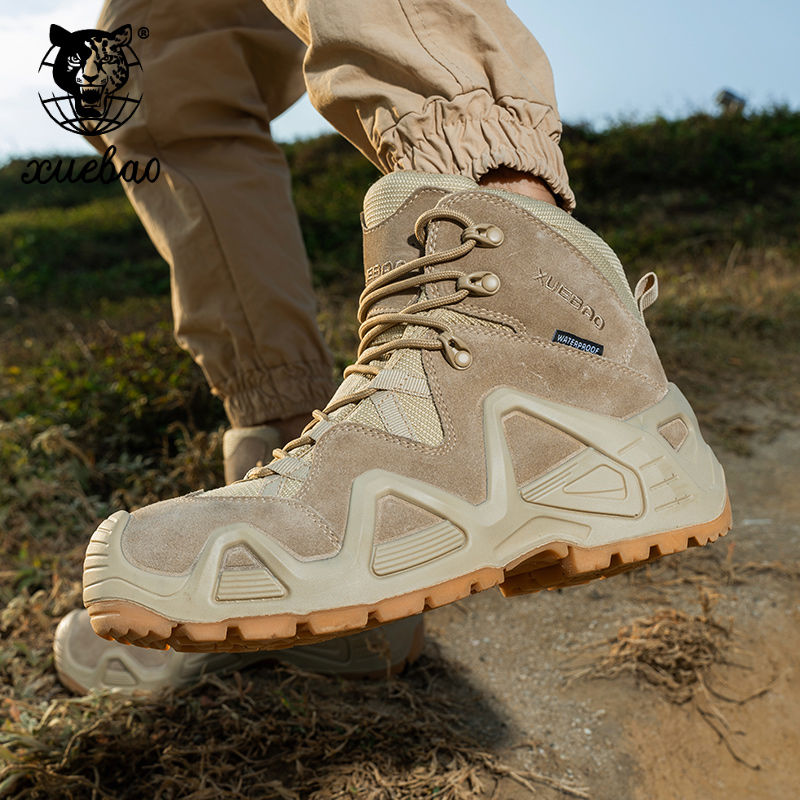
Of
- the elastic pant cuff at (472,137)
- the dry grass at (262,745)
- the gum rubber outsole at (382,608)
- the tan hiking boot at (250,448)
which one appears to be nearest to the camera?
the gum rubber outsole at (382,608)

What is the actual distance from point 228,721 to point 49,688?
0.59 metres

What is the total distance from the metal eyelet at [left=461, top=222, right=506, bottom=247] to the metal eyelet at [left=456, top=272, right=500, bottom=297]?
0.05 meters

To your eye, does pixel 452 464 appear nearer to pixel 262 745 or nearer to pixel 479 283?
pixel 479 283

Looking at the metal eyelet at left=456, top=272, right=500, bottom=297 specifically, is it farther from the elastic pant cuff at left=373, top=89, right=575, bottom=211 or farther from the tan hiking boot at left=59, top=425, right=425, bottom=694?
the tan hiking boot at left=59, top=425, right=425, bottom=694

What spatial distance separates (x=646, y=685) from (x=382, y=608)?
1.06 meters

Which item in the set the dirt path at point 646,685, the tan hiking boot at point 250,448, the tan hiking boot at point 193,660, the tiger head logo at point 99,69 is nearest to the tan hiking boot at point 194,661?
the tan hiking boot at point 193,660

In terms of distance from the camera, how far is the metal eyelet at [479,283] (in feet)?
3.98

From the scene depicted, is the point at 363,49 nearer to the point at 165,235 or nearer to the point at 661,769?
the point at 165,235

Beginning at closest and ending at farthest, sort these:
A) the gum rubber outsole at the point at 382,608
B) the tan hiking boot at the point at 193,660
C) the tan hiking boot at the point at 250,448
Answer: the gum rubber outsole at the point at 382,608 → the tan hiking boot at the point at 193,660 → the tan hiking boot at the point at 250,448

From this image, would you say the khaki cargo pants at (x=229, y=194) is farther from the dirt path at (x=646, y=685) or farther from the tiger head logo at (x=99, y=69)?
the dirt path at (x=646, y=685)

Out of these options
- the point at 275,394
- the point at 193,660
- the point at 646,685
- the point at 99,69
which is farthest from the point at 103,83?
the point at 646,685

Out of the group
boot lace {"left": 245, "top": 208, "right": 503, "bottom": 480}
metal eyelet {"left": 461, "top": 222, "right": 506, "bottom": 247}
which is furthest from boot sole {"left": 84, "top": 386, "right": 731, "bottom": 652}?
metal eyelet {"left": 461, "top": 222, "right": 506, "bottom": 247}

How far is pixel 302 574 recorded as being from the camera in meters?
1.09

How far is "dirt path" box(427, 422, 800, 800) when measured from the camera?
1.63 m
